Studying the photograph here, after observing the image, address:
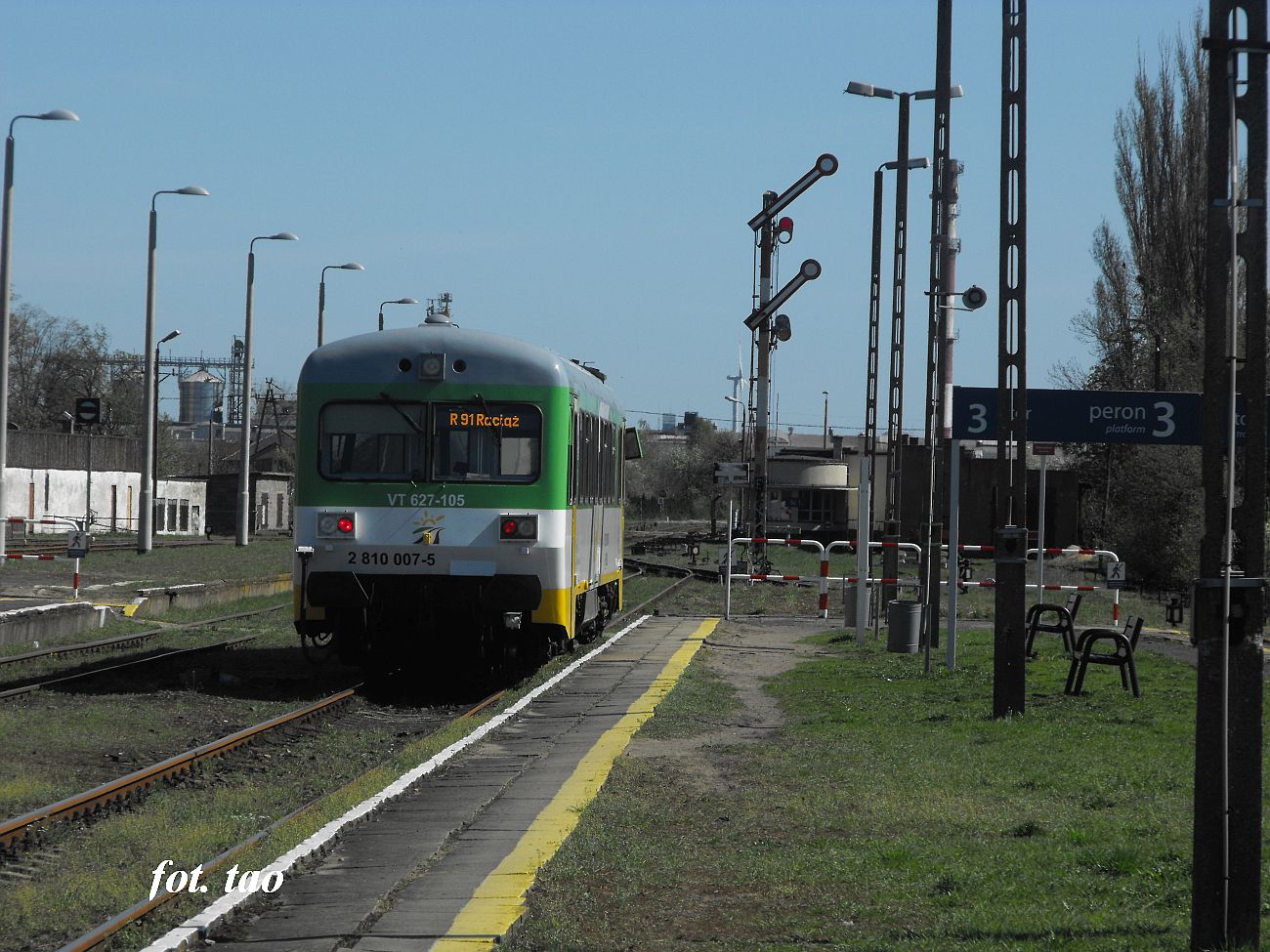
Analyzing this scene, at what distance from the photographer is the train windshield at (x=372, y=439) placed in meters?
15.4

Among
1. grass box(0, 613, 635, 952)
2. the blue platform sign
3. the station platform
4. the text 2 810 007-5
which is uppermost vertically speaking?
the blue platform sign

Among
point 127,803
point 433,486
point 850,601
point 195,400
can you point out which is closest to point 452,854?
point 127,803

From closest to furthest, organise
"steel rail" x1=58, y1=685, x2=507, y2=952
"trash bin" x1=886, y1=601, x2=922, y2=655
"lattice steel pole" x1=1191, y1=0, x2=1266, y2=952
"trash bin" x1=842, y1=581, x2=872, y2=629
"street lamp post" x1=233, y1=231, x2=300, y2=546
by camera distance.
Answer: "lattice steel pole" x1=1191, y1=0, x2=1266, y2=952, "steel rail" x1=58, y1=685, x2=507, y2=952, "trash bin" x1=886, y1=601, x2=922, y2=655, "trash bin" x1=842, y1=581, x2=872, y2=629, "street lamp post" x1=233, y1=231, x2=300, y2=546

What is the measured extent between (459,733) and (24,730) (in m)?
3.23

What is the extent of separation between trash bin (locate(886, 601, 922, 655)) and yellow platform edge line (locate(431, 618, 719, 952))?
7.31m

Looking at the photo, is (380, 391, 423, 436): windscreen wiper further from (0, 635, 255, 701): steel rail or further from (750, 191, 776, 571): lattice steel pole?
(750, 191, 776, 571): lattice steel pole

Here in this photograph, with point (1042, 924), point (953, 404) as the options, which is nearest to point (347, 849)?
point (1042, 924)

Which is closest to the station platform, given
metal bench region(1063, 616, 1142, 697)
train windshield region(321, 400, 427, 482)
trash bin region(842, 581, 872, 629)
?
train windshield region(321, 400, 427, 482)

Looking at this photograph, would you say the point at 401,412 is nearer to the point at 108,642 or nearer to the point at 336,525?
the point at 336,525

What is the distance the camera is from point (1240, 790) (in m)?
6.05

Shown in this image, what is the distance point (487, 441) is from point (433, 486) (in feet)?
2.14

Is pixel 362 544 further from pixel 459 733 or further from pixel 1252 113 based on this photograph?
pixel 1252 113

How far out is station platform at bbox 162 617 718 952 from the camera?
6422mm

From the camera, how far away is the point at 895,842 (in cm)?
828
